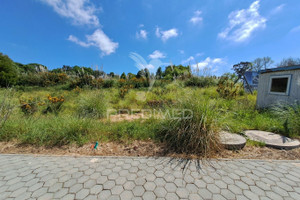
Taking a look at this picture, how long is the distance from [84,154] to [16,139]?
1.94 meters

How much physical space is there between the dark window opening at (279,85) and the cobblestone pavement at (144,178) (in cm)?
443

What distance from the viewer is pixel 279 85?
4.94 metres

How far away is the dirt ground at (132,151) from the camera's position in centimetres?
216

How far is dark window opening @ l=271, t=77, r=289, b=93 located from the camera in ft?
15.3

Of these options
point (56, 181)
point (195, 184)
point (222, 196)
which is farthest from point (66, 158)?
point (222, 196)

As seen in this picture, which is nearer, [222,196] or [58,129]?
[222,196]

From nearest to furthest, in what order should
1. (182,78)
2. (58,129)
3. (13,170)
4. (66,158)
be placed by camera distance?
(13,170)
(66,158)
(58,129)
(182,78)

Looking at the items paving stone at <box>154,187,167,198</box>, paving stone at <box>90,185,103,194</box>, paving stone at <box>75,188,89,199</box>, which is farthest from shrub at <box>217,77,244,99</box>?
paving stone at <box>75,188,89,199</box>

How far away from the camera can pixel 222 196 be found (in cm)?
132

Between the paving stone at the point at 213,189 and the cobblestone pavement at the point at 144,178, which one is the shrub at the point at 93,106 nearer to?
the cobblestone pavement at the point at 144,178

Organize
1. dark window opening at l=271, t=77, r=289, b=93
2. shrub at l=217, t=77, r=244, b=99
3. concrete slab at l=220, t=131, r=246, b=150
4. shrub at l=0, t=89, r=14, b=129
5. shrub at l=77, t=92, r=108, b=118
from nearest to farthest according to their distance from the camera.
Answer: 1. concrete slab at l=220, t=131, r=246, b=150
2. shrub at l=0, t=89, r=14, b=129
3. shrub at l=77, t=92, r=108, b=118
4. dark window opening at l=271, t=77, r=289, b=93
5. shrub at l=217, t=77, r=244, b=99

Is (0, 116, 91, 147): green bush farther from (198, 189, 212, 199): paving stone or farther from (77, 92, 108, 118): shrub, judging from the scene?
(198, 189, 212, 199): paving stone

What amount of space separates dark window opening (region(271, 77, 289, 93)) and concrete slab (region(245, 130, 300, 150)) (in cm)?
342

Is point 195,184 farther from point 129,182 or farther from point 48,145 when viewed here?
point 48,145
